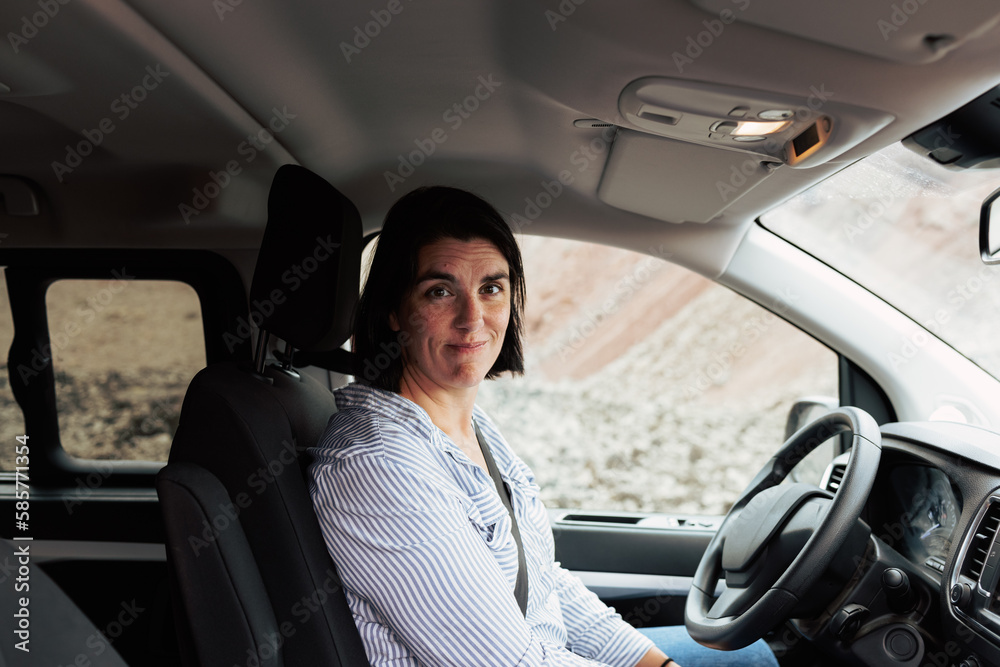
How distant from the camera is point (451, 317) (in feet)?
5.28

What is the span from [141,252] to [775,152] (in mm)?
1671

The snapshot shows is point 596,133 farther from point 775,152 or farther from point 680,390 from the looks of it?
point 680,390

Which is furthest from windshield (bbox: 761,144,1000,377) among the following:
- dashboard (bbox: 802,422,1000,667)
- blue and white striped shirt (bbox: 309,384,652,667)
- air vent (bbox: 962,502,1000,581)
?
blue and white striped shirt (bbox: 309,384,652,667)

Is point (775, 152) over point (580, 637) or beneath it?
over

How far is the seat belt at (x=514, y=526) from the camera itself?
1505 millimetres

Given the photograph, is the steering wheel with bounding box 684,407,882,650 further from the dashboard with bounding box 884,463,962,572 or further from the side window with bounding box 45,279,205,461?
the side window with bounding box 45,279,205,461

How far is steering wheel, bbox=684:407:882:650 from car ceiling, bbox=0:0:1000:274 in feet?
1.87

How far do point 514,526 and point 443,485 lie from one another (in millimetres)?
297

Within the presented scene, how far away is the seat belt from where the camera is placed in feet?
4.94

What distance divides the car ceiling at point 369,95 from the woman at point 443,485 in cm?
28

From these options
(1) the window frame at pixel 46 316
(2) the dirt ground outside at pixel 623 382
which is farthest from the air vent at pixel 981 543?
(2) the dirt ground outside at pixel 623 382

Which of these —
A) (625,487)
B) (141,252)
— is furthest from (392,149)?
(625,487)

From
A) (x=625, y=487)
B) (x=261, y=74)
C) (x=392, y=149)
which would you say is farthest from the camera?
(x=625, y=487)

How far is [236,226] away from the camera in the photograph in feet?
6.94
